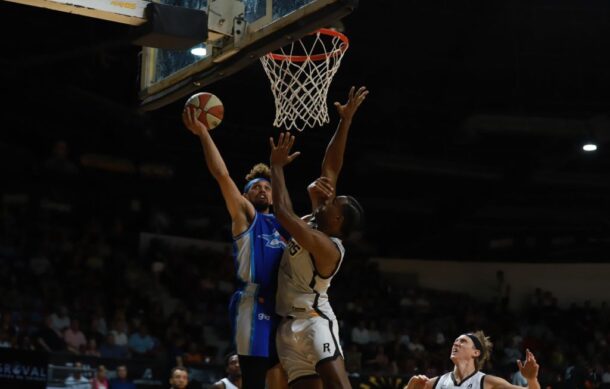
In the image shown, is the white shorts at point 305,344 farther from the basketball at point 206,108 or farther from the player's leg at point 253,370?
the basketball at point 206,108

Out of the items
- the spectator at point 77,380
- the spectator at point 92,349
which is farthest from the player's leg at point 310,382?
the spectator at point 92,349

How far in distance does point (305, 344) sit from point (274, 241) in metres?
0.66

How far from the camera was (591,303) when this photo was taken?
21.8m

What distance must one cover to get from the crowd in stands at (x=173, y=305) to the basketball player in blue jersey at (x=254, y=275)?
730 cm

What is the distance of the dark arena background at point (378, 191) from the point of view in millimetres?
16484

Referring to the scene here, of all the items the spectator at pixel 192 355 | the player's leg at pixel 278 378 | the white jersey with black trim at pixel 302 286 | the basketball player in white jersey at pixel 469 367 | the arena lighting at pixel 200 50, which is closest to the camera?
the white jersey with black trim at pixel 302 286

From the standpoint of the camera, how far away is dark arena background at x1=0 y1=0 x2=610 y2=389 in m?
16.5

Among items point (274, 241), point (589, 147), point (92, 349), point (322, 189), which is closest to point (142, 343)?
point (92, 349)

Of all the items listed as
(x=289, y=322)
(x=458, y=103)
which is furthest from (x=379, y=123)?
(x=289, y=322)

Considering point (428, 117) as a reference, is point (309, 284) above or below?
below

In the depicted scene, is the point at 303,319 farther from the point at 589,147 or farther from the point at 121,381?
the point at 589,147

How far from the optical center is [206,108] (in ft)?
20.1

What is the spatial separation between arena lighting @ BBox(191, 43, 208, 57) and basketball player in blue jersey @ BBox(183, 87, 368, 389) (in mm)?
979

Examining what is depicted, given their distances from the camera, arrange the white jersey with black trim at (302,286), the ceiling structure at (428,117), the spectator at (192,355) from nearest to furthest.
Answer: the white jersey with black trim at (302,286), the spectator at (192,355), the ceiling structure at (428,117)
